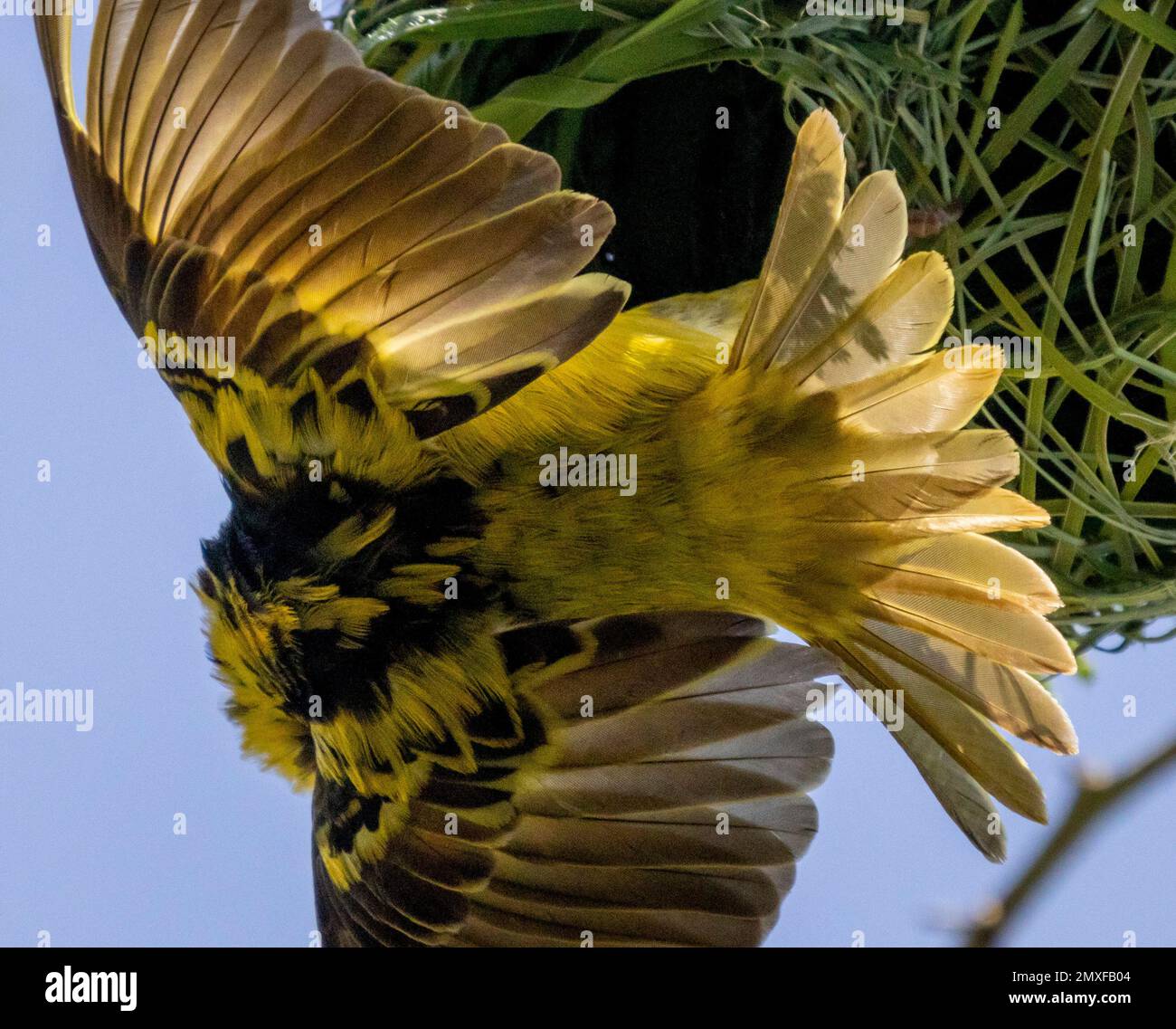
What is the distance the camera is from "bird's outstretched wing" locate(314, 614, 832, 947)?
92 cm

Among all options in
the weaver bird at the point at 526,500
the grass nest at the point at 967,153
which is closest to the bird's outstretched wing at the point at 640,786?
the weaver bird at the point at 526,500

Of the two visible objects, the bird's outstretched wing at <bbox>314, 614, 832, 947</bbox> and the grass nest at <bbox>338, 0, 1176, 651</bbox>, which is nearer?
the grass nest at <bbox>338, 0, 1176, 651</bbox>

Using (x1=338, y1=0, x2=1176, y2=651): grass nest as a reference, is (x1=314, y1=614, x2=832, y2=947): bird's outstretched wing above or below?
below

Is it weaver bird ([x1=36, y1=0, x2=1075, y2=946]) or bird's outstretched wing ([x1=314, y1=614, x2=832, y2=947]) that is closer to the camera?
weaver bird ([x1=36, y1=0, x2=1075, y2=946])

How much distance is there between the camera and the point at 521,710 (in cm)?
93

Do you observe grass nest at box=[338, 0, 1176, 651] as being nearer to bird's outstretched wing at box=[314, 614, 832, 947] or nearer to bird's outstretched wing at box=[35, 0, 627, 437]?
bird's outstretched wing at box=[35, 0, 627, 437]

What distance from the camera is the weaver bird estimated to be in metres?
0.72

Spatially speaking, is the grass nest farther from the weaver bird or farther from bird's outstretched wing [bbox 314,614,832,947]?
bird's outstretched wing [bbox 314,614,832,947]

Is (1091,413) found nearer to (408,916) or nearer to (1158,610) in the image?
(1158,610)

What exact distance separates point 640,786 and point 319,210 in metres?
0.47

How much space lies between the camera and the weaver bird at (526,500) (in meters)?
0.72

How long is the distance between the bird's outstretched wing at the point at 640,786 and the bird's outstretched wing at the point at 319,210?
0.79ft

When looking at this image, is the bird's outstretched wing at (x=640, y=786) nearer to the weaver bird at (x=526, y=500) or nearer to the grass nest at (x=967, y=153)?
the weaver bird at (x=526, y=500)

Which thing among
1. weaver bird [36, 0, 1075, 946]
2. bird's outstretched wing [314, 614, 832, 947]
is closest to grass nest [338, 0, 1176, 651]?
weaver bird [36, 0, 1075, 946]
